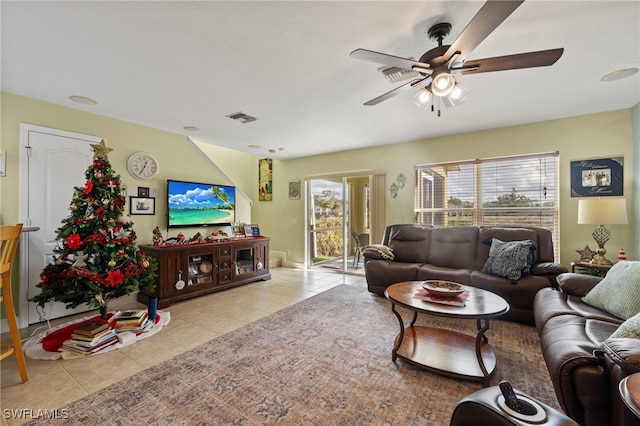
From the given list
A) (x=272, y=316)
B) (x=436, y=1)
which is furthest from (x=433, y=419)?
(x=436, y=1)

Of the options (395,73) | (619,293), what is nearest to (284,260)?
(395,73)

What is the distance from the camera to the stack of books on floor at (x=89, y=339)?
2.39 meters

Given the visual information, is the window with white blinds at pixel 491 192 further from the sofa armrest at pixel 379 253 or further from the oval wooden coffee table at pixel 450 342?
the oval wooden coffee table at pixel 450 342

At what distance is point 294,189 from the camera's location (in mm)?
6133

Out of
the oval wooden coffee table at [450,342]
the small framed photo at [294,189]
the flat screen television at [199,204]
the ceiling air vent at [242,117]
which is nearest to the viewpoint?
the oval wooden coffee table at [450,342]

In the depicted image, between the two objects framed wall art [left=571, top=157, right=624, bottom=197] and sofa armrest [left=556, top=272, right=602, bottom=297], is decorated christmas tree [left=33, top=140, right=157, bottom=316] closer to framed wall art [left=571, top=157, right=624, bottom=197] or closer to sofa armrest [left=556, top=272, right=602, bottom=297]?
sofa armrest [left=556, top=272, right=602, bottom=297]

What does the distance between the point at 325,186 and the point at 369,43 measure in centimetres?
413

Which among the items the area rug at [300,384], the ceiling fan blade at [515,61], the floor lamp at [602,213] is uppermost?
the ceiling fan blade at [515,61]

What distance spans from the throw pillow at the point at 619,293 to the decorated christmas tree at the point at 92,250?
13.2 feet

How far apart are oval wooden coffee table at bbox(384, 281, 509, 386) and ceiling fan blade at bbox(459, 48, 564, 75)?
165cm

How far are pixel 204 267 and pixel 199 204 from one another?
1.12 m

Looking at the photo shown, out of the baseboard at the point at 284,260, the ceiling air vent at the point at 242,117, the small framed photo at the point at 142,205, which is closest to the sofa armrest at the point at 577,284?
the ceiling air vent at the point at 242,117

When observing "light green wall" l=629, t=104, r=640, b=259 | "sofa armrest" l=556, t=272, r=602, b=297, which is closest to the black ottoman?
"sofa armrest" l=556, t=272, r=602, b=297

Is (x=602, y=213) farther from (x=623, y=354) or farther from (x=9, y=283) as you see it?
(x=9, y=283)
